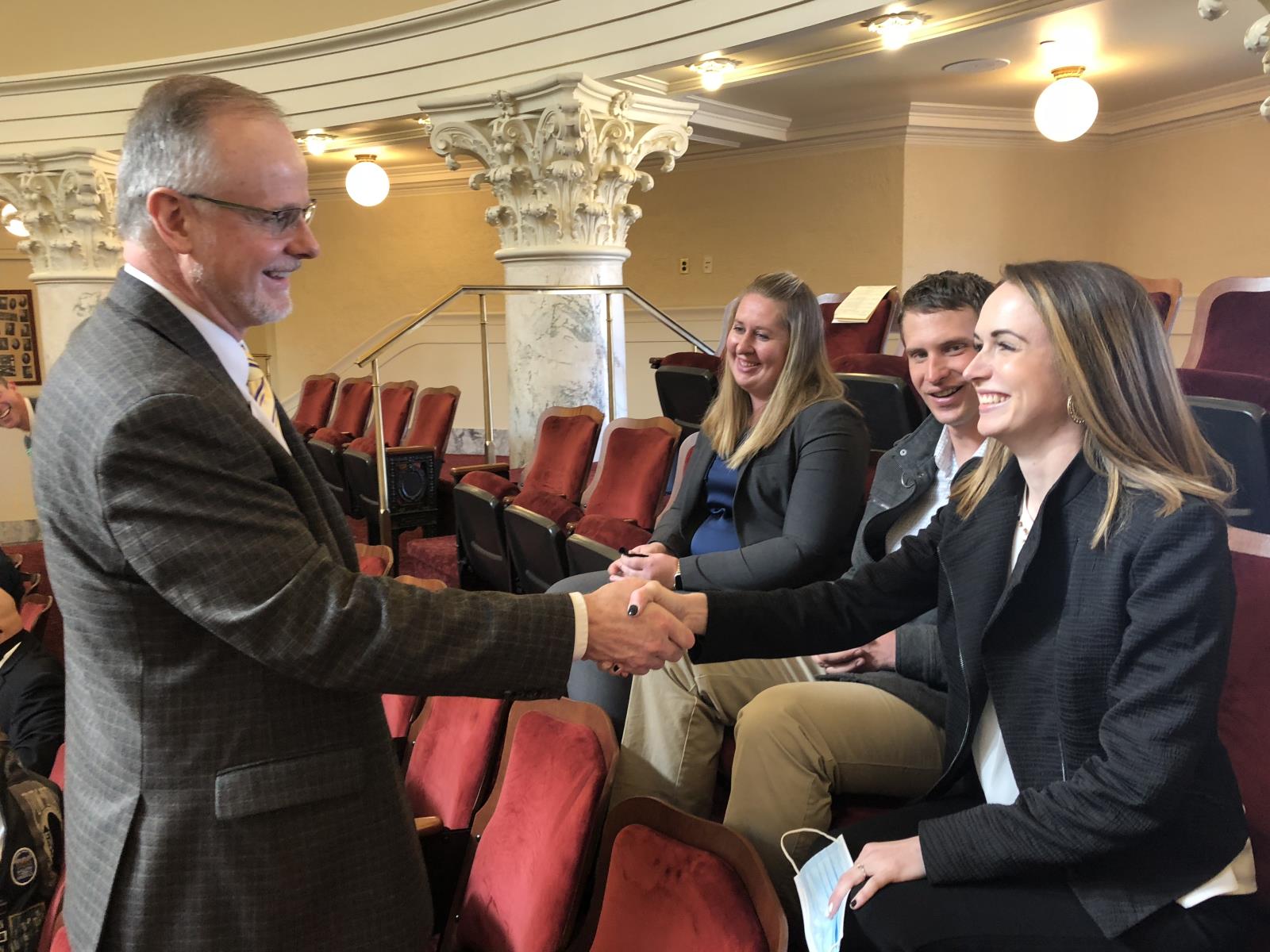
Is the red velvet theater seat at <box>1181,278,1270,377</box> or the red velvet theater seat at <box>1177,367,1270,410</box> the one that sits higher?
the red velvet theater seat at <box>1181,278,1270,377</box>

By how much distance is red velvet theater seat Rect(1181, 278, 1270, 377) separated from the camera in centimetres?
275

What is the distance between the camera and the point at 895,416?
2826 mm

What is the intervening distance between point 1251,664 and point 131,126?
5.06ft

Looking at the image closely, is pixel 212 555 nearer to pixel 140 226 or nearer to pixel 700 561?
pixel 140 226

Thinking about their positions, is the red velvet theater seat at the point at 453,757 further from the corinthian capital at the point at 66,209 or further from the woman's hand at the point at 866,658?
the corinthian capital at the point at 66,209

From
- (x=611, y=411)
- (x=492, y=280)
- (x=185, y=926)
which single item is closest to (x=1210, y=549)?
(x=185, y=926)

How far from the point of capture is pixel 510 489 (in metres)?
3.90

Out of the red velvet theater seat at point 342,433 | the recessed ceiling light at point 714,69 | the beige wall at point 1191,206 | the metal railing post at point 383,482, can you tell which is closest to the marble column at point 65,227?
the red velvet theater seat at point 342,433

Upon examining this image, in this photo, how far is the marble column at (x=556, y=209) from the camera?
5227 millimetres

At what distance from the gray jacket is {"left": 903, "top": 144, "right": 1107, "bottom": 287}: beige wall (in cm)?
482

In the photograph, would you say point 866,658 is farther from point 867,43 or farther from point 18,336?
point 18,336

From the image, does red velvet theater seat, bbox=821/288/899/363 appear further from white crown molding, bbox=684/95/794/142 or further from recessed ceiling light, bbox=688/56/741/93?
white crown molding, bbox=684/95/794/142

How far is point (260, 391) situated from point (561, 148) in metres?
4.31

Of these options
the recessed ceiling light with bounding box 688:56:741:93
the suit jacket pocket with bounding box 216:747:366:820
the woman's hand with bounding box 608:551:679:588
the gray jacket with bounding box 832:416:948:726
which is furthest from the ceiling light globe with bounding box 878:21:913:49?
the suit jacket pocket with bounding box 216:747:366:820
